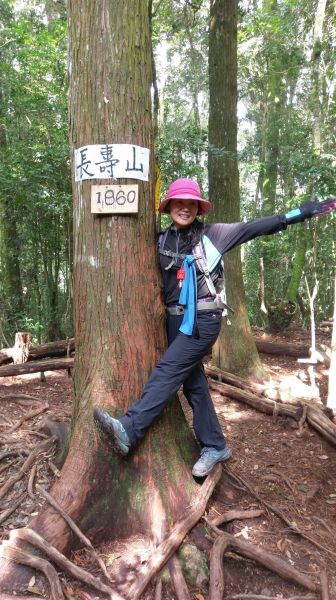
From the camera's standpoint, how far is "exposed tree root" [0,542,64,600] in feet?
7.64

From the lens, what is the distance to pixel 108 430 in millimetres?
2770

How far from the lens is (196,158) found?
8.16 m

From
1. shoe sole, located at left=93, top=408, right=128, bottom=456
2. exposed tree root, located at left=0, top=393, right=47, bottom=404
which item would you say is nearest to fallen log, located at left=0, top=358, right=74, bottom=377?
exposed tree root, located at left=0, top=393, right=47, bottom=404

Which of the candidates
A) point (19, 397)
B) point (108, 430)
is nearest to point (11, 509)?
point (108, 430)

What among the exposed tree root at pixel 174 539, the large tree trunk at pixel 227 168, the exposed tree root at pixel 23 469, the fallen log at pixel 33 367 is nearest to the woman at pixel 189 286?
the exposed tree root at pixel 174 539

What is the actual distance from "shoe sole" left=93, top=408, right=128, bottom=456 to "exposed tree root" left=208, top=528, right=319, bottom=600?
2.59 feet

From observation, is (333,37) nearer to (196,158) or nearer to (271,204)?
(271,204)

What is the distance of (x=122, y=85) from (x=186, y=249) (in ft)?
3.62

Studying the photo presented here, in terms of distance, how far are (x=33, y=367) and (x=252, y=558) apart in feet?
14.1

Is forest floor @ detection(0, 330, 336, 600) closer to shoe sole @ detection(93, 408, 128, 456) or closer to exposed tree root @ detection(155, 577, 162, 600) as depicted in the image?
exposed tree root @ detection(155, 577, 162, 600)

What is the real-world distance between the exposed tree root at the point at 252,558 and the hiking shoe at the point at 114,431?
0.79 meters

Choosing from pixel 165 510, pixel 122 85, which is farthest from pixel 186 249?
pixel 165 510

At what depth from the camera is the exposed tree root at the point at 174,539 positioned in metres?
2.44

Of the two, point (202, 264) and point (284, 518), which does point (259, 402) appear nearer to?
point (284, 518)
